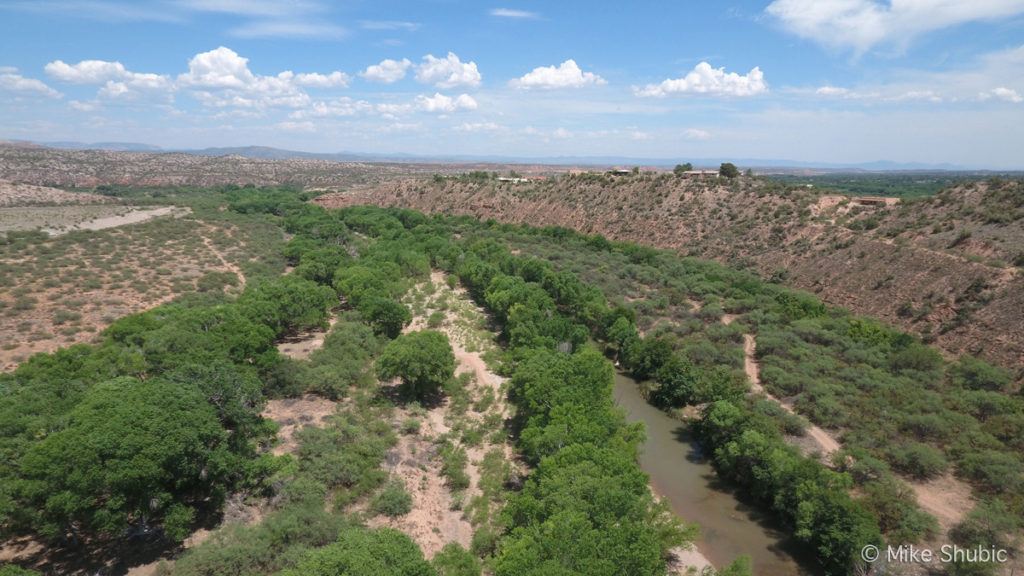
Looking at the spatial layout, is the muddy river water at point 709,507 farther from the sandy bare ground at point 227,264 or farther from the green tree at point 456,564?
the sandy bare ground at point 227,264

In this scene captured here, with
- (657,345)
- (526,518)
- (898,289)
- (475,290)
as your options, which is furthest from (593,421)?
(898,289)

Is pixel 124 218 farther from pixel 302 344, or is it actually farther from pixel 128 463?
pixel 128 463

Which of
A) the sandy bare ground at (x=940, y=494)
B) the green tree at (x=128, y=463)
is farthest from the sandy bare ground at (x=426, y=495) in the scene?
the sandy bare ground at (x=940, y=494)

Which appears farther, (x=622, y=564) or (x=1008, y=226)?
(x=1008, y=226)

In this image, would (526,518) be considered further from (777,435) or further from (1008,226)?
(1008,226)

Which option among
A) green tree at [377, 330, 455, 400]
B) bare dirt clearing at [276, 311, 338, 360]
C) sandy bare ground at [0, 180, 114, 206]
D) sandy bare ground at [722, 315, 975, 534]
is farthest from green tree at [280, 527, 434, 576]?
sandy bare ground at [0, 180, 114, 206]

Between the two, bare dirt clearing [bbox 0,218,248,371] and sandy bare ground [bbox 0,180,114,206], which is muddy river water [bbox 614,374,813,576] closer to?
bare dirt clearing [bbox 0,218,248,371]
